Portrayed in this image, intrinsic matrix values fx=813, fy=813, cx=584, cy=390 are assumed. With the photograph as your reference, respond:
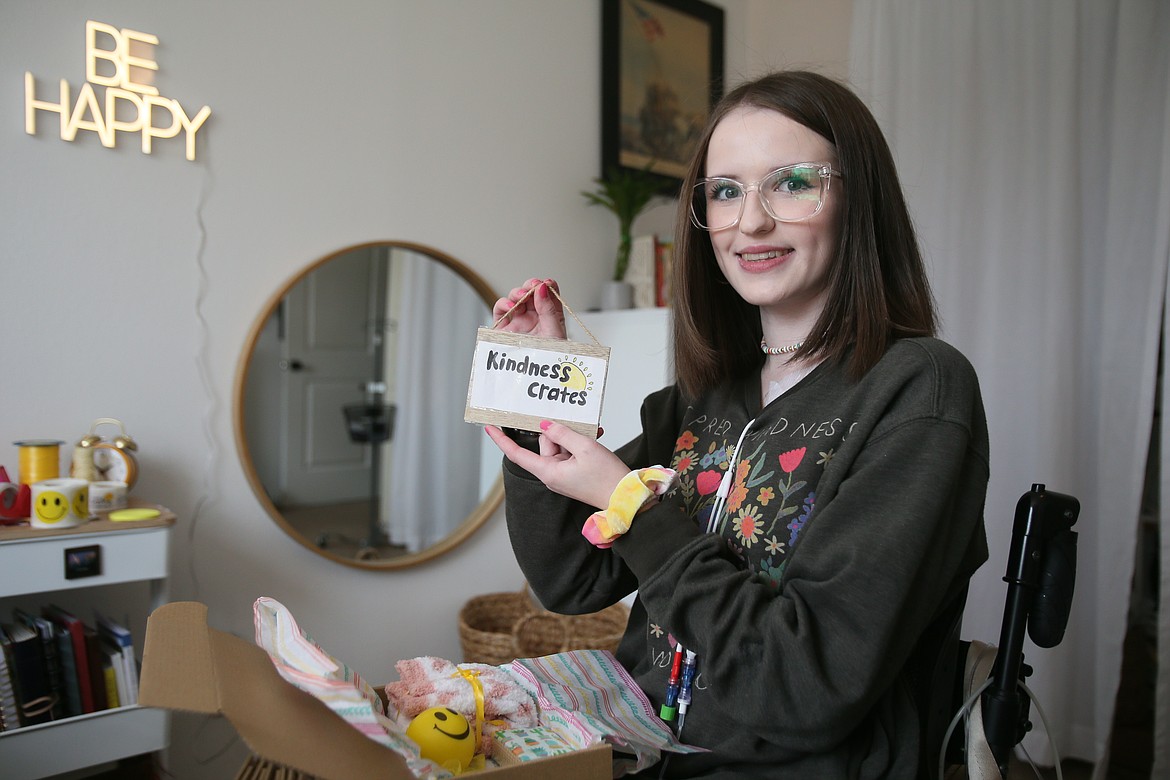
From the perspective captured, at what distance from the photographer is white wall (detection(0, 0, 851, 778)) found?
1.84 meters

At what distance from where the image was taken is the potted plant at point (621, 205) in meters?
2.74

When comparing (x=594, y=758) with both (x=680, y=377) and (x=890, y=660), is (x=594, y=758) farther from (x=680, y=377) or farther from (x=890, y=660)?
(x=680, y=377)

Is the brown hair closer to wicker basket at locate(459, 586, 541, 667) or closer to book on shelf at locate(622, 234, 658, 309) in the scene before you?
book on shelf at locate(622, 234, 658, 309)

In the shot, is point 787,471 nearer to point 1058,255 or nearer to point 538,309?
point 538,309

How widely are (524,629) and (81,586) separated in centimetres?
116

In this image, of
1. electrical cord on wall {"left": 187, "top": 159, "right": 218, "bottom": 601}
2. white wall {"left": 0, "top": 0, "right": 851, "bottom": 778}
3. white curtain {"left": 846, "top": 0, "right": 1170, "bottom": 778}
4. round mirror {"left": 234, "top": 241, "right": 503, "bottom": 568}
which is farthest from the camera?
round mirror {"left": 234, "top": 241, "right": 503, "bottom": 568}

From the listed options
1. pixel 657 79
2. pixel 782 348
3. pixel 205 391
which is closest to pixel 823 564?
pixel 782 348

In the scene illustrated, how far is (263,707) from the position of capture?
68 centimetres

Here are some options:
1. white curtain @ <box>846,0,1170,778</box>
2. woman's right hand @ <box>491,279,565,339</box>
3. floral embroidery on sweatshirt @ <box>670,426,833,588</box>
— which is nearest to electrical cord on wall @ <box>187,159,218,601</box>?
woman's right hand @ <box>491,279,565,339</box>

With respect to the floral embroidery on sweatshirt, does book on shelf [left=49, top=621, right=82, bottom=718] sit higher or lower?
lower

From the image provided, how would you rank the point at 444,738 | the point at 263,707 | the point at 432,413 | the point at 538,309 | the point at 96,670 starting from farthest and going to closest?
the point at 432,413 < the point at 96,670 < the point at 538,309 < the point at 444,738 < the point at 263,707

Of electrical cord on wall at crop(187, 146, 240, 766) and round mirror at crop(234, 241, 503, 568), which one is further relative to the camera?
round mirror at crop(234, 241, 503, 568)

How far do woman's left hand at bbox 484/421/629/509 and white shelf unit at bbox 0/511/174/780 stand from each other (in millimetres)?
1073

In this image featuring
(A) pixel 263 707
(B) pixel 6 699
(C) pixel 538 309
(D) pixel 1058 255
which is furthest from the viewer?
(D) pixel 1058 255
